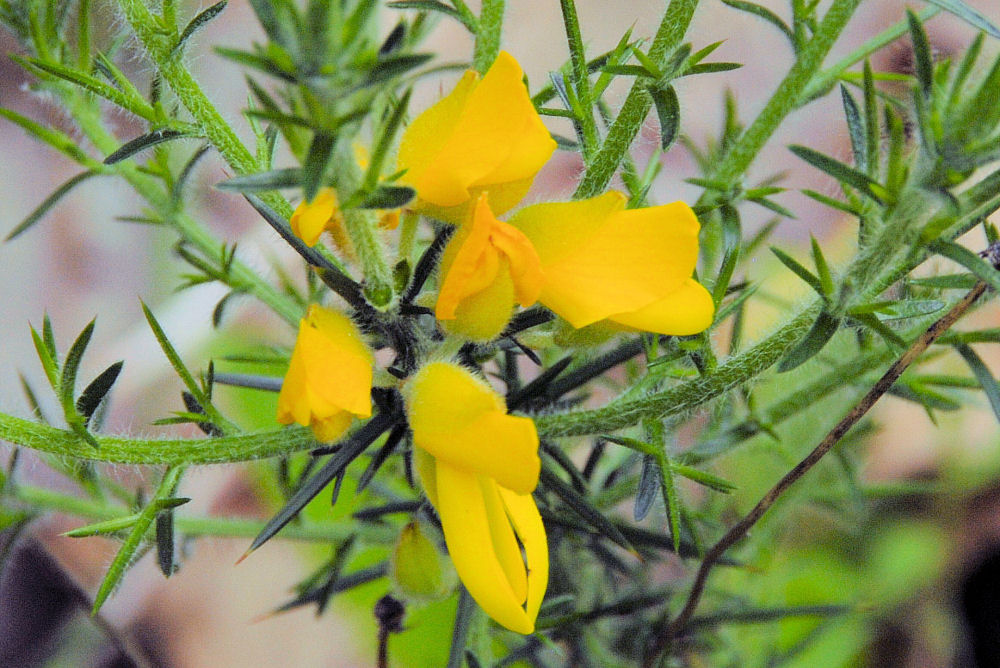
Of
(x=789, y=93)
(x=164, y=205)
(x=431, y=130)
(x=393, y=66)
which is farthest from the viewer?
(x=164, y=205)

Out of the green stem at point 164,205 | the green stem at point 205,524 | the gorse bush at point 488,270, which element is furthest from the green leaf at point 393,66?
the green stem at point 205,524

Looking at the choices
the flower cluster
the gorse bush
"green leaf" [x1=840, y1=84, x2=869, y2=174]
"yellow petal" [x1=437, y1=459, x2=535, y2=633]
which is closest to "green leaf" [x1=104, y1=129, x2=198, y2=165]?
the gorse bush

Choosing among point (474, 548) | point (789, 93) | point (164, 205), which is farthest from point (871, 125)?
point (164, 205)

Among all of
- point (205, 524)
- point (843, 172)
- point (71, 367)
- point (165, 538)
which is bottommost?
point (205, 524)

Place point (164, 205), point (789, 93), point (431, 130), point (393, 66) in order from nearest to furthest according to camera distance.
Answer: point (393, 66) → point (431, 130) → point (789, 93) → point (164, 205)

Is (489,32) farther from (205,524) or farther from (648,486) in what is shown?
(205,524)

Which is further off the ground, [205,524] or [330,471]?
[330,471]

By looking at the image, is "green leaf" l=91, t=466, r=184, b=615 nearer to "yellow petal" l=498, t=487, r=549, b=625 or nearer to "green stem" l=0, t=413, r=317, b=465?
"green stem" l=0, t=413, r=317, b=465
